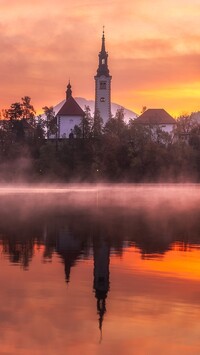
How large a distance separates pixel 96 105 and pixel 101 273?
152071 mm

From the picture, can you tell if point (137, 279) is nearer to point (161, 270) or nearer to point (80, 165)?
point (161, 270)

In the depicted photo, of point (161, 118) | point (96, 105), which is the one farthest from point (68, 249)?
point (161, 118)

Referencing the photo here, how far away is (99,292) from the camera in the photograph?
2353cm

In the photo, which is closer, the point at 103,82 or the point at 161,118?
the point at 161,118

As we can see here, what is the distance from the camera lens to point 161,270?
92.5 feet

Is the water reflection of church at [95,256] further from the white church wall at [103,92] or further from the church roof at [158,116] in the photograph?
the white church wall at [103,92]

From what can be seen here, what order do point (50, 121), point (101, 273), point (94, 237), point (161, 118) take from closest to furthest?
point (101, 273), point (94, 237), point (50, 121), point (161, 118)

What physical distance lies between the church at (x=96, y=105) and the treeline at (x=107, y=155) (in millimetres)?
10622

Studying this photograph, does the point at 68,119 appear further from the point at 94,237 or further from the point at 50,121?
the point at 94,237

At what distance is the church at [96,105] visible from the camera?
166625 millimetres

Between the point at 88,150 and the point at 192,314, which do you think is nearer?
the point at 192,314

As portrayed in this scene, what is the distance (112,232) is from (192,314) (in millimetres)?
24182

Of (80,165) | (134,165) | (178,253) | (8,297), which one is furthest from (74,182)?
(8,297)

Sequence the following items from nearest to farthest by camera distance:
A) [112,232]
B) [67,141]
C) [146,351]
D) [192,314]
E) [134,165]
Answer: [146,351], [192,314], [112,232], [134,165], [67,141]
